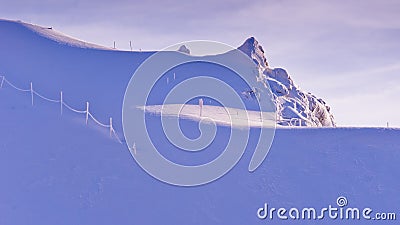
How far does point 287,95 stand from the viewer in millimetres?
47906

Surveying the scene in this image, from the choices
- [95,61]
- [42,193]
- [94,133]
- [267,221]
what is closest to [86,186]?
[42,193]

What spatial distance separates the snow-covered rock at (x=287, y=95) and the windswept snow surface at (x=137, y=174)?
32.4 ft

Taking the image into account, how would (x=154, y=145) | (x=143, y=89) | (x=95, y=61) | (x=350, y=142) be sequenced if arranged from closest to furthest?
(x=154, y=145) → (x=350, y=142) → (x=143, y=89) → (x=95, y=61)

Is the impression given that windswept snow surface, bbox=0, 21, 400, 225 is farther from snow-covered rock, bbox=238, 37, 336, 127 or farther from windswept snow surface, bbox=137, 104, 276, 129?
snow-covered rock, bbox=238, 37, 336, 127

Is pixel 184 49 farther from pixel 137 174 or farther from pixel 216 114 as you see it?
pixel 137 174

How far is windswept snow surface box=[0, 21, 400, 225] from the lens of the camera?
88.2 ft

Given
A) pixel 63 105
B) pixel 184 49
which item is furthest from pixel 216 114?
pixel 184 49

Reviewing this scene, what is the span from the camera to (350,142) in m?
34.7

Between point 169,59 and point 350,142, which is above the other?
point 169,59

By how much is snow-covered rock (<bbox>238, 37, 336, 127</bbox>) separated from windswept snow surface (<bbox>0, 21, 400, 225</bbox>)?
9.86 meters

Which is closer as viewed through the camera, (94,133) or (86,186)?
(86,186)

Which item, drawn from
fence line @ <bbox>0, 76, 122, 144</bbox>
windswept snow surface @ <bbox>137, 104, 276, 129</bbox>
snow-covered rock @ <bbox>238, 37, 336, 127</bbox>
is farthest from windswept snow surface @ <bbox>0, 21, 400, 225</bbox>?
snow-covered rock @ <bbox>238, 37, 336, 127</bbox>

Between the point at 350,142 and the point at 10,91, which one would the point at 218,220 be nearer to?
the point at 350,142

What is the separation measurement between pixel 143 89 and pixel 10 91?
24.8 ft
